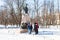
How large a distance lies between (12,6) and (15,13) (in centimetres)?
205

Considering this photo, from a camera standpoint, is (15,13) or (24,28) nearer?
(24,28)

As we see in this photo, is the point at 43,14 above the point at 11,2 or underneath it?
underneath

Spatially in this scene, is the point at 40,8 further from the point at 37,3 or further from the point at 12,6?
the point at 12,6

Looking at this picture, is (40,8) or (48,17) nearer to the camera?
(40,8)

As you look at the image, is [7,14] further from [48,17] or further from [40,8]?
[48,17]

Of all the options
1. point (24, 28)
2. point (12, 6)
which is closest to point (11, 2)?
point (12, 6)

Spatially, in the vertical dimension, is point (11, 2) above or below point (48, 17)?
above

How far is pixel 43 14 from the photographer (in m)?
49.7

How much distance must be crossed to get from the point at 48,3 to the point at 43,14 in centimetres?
371

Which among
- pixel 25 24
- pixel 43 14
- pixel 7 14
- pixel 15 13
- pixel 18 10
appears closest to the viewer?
pixel 25 24

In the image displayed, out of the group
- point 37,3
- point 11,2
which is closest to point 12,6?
point 11,2

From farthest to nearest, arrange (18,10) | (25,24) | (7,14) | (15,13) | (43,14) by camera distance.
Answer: (43,14) < (7,14) < (15,13) < (18,10) < (25,24)

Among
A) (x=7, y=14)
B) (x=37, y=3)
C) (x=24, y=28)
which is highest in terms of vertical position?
(x=37, y=3)

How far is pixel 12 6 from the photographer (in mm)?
43125
